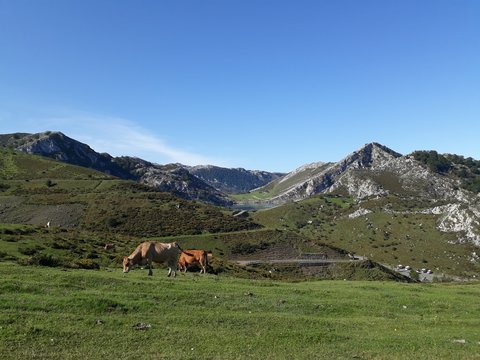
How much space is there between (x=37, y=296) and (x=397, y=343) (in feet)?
52.8

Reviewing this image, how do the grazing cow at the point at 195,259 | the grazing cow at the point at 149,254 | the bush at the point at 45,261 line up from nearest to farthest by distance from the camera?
the bush at the point at 45,261
the grazing cow at the point at 149,254
the grazing cow at the point at 195,259

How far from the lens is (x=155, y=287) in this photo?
22812 mm

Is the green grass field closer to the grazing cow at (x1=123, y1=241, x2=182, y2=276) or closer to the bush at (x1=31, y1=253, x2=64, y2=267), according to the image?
the grazing cow at (x1=123, y1=241, x2=182, y2=276)

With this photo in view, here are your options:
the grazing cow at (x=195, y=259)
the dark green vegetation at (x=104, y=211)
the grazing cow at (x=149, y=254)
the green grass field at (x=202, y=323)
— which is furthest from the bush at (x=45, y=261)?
the dark green vegetation at (x=104, y=211)

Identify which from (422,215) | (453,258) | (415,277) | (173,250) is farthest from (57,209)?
(422,215)

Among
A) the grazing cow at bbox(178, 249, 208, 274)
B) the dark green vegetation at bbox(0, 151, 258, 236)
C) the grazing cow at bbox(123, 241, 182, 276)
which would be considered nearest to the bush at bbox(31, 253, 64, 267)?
the grazing cow at bbox(123, 241, 182, 276)

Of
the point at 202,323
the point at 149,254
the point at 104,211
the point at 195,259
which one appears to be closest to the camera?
the point at 202,323

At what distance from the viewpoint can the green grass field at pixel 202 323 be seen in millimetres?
13555

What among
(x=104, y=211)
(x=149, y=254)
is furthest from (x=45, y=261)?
(x=104, y=211)

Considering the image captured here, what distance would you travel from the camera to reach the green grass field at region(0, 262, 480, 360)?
13.6m

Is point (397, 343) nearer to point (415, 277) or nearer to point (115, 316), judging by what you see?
point (115, 316)

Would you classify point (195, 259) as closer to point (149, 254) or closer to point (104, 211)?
point (149, 254)

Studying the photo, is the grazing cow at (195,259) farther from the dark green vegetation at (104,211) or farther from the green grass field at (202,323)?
the dark green vegetation at (104,211)

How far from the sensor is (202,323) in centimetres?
1703
